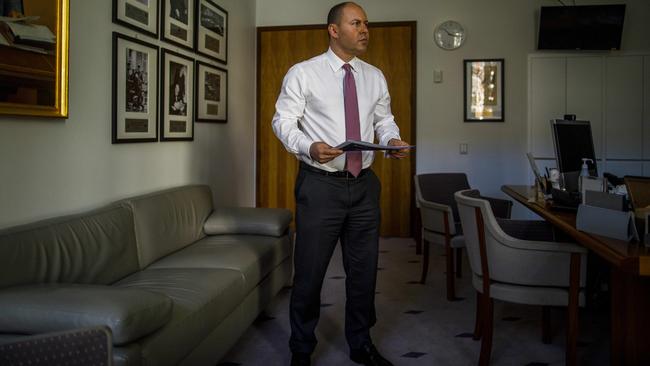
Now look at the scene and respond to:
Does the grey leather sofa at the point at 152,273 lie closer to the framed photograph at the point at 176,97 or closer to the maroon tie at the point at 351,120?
the framed photograph at the point at 176,97

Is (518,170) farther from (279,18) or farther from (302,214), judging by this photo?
Result: (302,214)

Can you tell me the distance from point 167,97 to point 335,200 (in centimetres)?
194

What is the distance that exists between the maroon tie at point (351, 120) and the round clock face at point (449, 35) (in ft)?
12.0

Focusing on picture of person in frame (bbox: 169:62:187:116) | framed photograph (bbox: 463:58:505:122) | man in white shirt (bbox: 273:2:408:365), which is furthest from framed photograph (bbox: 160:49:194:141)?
framed photograph (bbox: 463:58:505:122)

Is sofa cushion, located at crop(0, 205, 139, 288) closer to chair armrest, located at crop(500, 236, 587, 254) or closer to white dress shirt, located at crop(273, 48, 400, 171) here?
white dress shirt, located at crop(273, 48, 400, 171)

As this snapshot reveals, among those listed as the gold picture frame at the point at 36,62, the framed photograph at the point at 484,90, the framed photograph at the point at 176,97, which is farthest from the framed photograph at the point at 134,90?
the framed photograph at the point at 484,90

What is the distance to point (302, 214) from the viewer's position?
2.59 m

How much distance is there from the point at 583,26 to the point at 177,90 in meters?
4.00

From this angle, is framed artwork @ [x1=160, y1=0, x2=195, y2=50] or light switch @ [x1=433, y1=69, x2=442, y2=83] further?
light switch @ [x1=433, y1=69, x2=442, y2=83]

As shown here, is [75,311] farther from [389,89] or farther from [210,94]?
[389,89]

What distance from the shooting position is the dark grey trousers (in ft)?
8.38

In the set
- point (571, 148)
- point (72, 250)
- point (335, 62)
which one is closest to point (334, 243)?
point (335, 62)

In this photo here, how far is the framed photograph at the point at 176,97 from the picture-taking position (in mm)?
3930

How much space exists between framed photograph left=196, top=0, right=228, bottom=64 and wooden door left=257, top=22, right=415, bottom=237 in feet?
3.56
